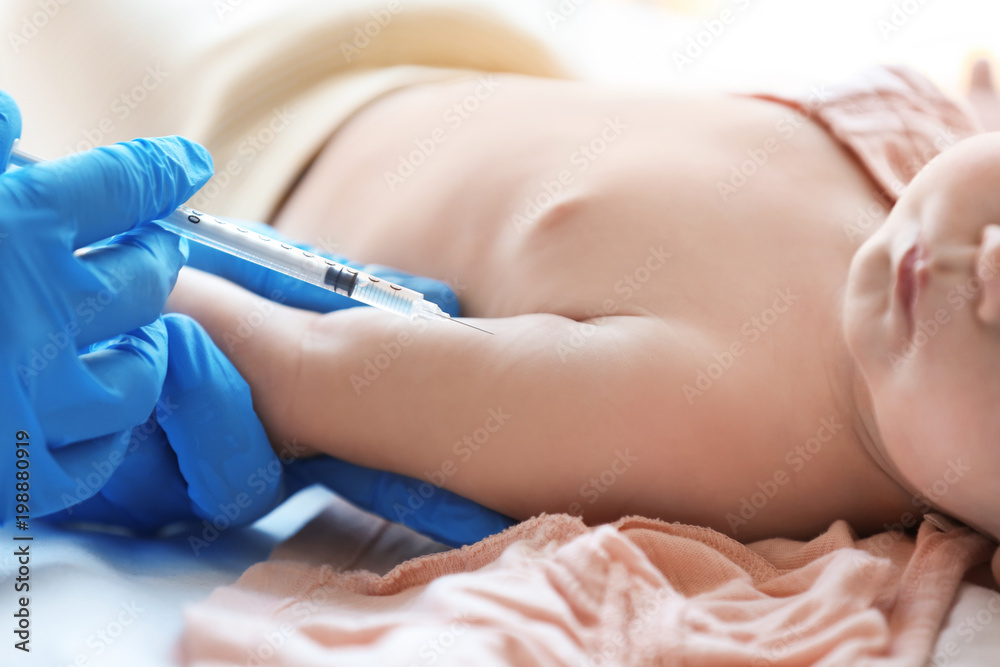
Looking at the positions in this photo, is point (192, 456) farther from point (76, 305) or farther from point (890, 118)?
point (890, 118)

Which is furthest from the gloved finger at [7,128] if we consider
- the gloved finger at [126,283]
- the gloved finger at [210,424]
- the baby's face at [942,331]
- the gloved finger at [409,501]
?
the baby's face at [942,331]

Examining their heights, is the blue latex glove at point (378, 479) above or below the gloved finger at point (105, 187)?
below

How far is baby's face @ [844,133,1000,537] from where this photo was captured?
28.2 inches

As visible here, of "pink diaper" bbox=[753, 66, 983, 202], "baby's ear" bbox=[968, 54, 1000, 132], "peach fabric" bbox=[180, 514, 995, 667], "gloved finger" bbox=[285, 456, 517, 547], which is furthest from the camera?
"baby's ear" bbox=[968, 54, 1000, 132]

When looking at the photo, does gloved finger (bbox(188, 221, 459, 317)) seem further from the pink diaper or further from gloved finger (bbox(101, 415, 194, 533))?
the pink diaper

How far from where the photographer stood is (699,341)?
0.85 meters

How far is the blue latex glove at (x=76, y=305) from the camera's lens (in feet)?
2.12

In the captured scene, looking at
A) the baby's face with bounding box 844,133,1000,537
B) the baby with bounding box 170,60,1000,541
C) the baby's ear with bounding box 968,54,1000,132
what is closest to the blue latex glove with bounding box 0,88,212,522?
the baby with bounding box 170,60,1000,541

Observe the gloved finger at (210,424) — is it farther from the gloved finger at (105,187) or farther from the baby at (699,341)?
the gloved finger at (105,187)

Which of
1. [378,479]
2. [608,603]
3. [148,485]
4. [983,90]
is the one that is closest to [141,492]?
[148,485]

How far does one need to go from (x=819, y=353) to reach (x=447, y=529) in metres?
0.45

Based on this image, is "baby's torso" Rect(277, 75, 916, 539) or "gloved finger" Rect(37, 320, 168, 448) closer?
"gloved finger" Rect(37, 320, 168, 448)

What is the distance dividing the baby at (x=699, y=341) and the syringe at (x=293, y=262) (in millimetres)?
40

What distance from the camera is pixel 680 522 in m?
0.85
